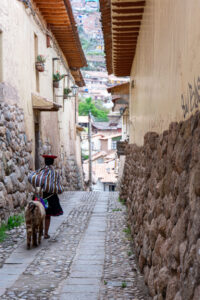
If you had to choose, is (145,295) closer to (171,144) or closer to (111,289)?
(111,289)

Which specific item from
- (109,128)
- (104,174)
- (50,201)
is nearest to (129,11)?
(50,201)

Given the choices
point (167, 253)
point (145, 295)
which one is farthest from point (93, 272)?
point (167, 253)

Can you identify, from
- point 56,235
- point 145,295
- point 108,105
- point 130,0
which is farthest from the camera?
point 108,105

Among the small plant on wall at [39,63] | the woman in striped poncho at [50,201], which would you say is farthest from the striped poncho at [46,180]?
the small plant on wall at [39,63]

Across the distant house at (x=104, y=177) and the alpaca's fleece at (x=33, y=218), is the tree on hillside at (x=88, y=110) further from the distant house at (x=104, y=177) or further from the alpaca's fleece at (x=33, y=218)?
the alpaca's fleece at (x=33, y=218)

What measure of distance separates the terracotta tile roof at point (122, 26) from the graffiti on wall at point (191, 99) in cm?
349

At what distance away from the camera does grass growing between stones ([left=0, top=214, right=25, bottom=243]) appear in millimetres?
7157

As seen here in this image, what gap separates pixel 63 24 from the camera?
1447 centimetres

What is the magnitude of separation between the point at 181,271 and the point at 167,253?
56 centimetres

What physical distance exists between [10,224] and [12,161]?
164cm

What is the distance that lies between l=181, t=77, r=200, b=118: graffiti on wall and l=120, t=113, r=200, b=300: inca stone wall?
0.09 m

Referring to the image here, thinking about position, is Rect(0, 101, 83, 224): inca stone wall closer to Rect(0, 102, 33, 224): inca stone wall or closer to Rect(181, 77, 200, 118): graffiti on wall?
Rect(0, 102, 33, 224): inca stone wall

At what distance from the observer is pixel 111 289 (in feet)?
14.8

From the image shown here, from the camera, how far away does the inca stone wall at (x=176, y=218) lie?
7.95ft
